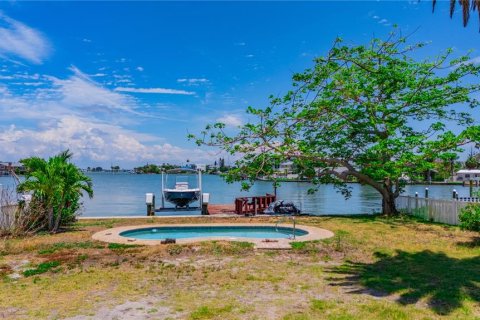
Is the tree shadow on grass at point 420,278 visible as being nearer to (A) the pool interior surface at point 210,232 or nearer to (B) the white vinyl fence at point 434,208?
(A) the pool interior surface at point 210,232

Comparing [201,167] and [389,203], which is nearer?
[389,203]

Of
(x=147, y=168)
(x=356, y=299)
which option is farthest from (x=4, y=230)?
(x=147, y=168)

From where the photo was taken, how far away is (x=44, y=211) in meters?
15.1

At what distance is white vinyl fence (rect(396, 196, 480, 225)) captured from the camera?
55.8ft

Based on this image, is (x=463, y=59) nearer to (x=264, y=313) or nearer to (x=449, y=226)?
(x=449, y=226)

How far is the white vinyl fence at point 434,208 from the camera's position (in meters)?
17.0

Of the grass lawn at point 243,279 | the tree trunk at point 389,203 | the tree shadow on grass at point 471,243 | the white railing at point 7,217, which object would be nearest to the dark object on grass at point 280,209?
the tree trunk at point 389,203

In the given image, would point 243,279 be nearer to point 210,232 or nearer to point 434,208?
point 210,232

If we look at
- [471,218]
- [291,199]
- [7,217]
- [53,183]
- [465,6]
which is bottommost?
[291,199]

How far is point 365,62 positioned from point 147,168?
15829cm

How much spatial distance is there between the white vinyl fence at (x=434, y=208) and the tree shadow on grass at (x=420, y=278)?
6944mm

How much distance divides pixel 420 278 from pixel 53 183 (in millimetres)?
12931

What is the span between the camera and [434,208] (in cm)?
1872

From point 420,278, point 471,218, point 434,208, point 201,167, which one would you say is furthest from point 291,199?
point 420,278
